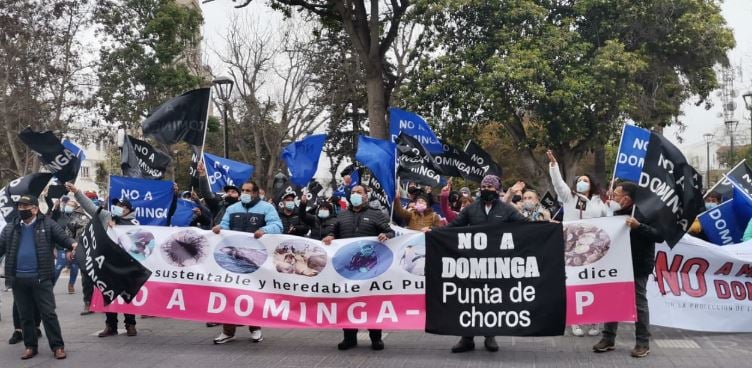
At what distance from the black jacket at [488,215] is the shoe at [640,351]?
1.70 metres

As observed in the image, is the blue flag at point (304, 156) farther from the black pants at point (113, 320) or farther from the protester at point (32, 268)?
the protester at point (32, 268)

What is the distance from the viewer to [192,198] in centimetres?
1352

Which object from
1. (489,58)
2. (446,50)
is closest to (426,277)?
(489,58)

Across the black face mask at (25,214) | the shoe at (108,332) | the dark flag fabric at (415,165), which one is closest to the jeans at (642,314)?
the dark flag fabric at (415,165)

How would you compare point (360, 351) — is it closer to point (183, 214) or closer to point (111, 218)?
point (111, 218)

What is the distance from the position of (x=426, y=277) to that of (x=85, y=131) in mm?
28979

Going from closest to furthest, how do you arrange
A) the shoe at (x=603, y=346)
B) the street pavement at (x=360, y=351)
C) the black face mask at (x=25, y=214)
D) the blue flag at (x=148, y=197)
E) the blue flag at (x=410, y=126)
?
the street pavement at (x=360, y=351) < the shoe at (x=603, y=346) < the black face mask at (x=25, y=214) < the blue flag at (x=148, y=197) < the blue flag at (x=410, y=126)

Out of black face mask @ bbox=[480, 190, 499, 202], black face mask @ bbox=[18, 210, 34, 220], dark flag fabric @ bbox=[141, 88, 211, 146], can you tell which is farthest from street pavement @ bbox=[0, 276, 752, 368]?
dark flag fabric @ bbox=[141, 88, 211, 146]

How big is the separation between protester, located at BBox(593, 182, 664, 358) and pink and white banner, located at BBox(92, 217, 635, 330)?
0.49 feet

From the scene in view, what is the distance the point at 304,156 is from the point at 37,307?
5921 millimetres

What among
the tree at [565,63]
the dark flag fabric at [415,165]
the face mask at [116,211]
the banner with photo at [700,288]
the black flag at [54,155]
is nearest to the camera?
the banner with photo at [700,288]

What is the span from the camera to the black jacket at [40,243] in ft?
26.2

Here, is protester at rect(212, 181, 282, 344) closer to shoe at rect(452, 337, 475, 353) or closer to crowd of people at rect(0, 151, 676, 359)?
crowd of people at rect(0, 151, 676, 359)

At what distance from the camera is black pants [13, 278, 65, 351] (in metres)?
7.92
